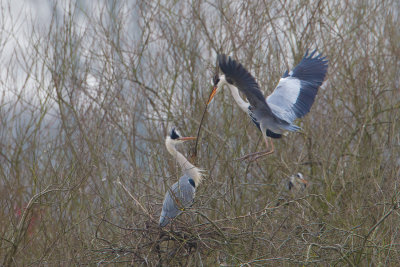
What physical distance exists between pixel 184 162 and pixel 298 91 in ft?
5.62

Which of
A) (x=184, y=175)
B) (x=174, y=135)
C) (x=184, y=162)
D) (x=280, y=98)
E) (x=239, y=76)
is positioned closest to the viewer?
(x=239, y=76)

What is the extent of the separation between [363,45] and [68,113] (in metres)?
5.28

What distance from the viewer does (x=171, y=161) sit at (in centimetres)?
756

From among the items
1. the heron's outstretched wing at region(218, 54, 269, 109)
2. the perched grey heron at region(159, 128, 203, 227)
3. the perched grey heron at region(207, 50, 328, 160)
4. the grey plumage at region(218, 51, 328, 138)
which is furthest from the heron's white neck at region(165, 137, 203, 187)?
the heron's outstretched wing at region(218, 54, 269, 109)

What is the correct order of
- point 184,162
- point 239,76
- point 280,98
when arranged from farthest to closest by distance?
point 280,98, point 184,162, point 239,76

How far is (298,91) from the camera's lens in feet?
22.0

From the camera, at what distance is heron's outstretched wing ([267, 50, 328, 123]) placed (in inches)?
254

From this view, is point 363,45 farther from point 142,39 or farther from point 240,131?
point 142,39

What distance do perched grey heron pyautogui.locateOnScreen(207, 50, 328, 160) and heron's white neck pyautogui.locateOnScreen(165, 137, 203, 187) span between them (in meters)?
0.67

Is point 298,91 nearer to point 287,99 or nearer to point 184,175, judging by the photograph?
point 287,99

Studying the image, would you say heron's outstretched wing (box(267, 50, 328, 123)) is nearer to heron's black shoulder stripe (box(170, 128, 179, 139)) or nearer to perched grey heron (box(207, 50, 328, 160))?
perched grey heron (box(207, 50, 328, 160))

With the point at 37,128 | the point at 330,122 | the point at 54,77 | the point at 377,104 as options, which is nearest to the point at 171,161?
the point at 37,128

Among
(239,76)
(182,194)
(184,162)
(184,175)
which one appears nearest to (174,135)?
(184,162)

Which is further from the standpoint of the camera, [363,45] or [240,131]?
[363,45]
